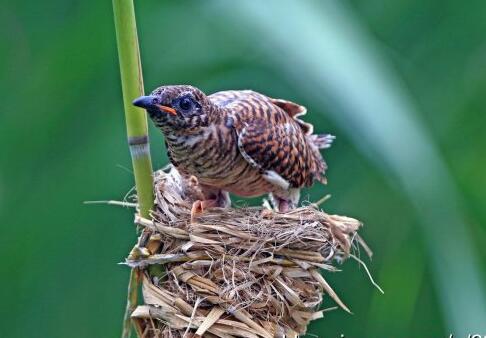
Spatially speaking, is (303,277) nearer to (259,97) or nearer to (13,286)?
(259,97)

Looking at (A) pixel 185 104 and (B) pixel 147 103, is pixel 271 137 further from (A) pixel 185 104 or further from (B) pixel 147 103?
(B) pixel 147 103

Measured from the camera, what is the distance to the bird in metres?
1.29

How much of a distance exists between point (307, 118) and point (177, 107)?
708mm

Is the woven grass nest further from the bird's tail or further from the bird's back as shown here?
the bird's tail

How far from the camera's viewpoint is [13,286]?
178 cm

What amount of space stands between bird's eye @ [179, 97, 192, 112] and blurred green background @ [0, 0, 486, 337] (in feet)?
0.88

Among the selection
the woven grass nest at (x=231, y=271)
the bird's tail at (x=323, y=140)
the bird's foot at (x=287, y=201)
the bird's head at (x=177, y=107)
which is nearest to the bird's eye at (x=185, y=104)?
the bird's head at (x=177, y=107)

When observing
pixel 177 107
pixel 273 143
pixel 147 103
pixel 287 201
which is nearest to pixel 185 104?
pixel 177 107

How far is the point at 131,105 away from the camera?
40.6 inches

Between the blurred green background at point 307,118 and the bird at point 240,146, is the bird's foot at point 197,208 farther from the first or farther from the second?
the blurred green background at point 307,118

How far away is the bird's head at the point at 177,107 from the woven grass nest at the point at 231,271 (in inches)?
4.7

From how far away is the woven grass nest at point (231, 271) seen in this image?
3.71 ft

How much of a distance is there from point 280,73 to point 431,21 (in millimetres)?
519

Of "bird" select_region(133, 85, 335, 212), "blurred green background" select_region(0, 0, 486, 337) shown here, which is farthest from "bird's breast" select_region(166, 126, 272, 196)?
"blurred green background" select_region(0, 0, 486, 337)
